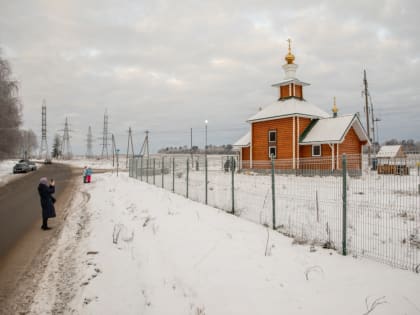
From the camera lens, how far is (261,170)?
26.7 m

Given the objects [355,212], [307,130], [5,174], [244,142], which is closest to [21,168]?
[5,174]

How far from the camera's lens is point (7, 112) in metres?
29.1

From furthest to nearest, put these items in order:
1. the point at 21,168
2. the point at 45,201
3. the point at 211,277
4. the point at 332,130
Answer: the point at 21,168 < the point at 332,130 < the point at 45,201 < the point at 211,277

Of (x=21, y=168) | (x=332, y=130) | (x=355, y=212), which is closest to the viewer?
(x=355, y=212)

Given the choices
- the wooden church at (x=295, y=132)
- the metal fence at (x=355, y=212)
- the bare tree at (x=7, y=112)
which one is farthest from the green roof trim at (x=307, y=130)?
the bare tree at (x=7, y=112)

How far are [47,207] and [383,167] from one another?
918cm

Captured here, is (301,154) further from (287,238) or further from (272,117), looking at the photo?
(287,238)

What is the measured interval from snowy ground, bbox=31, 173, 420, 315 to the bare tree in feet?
92.0

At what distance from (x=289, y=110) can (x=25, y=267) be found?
77.8ft

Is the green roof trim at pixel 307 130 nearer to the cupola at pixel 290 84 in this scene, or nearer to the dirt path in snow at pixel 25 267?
the cupola at pixel 290 84

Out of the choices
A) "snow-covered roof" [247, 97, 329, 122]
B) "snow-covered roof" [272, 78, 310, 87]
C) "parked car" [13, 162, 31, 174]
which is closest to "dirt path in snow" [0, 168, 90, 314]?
"snow-covered roof" [247, 97, 329, 122]

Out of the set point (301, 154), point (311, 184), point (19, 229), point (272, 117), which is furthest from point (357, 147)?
point (19, 229)

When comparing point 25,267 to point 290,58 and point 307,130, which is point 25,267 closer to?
point 307,130

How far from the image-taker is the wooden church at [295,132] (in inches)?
945
